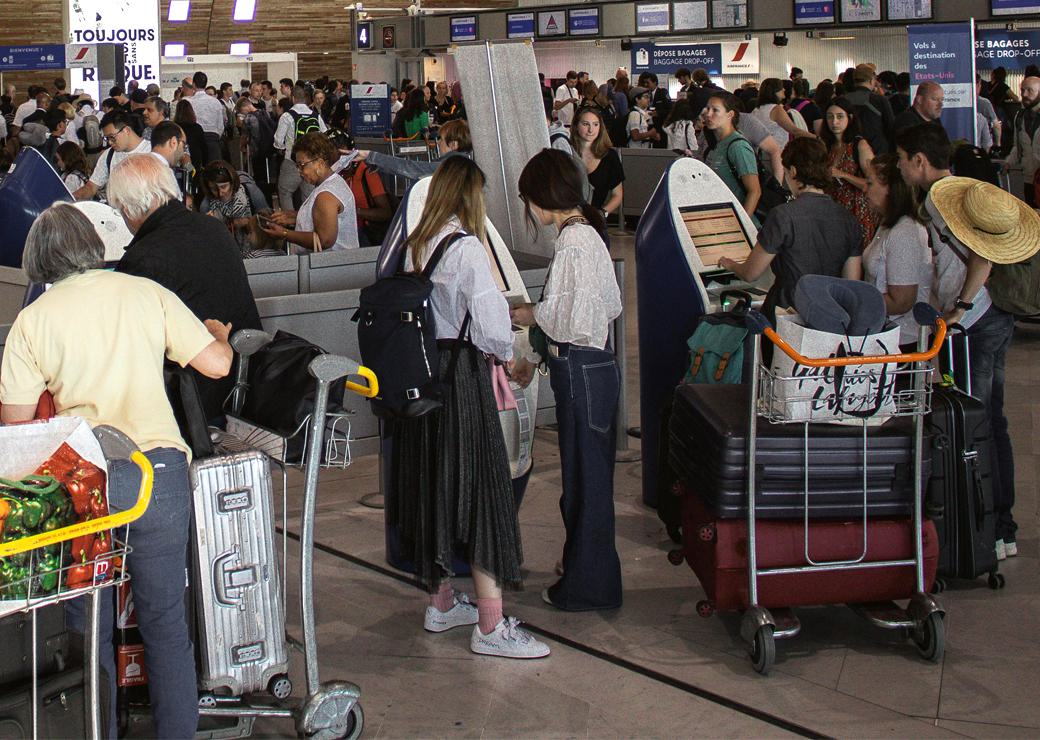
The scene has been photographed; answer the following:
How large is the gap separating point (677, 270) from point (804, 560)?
1.52 meters

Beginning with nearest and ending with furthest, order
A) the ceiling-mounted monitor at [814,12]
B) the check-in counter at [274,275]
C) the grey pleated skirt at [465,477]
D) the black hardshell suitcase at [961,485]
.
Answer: the grey pleated skirt at [465,477] < the black hardshell suitcase at [961,485] < the check-in counter at [274,275] < the ceiling-mounted monitor at [814,12]

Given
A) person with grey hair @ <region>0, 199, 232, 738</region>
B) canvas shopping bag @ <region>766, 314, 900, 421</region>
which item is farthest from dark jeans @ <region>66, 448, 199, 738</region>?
canvas shopping bag @ <region>766, 314, 900, 421</region>

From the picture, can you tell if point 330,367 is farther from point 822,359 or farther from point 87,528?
point 822,359

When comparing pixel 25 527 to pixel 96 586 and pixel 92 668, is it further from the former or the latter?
pixel 92 668

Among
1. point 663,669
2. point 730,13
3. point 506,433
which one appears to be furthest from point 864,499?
point 730,13

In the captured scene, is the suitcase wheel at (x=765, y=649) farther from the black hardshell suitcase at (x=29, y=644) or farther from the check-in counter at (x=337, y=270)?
the check-in counter at (x=337, y=270)

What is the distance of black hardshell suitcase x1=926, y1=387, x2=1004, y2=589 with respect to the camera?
13.7 feet

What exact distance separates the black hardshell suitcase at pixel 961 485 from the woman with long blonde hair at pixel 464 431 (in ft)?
4.52

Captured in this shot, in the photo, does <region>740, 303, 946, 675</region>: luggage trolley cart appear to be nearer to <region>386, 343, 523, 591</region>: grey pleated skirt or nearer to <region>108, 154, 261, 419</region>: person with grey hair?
<region>386, 343, 523, 591</region>: grey pleated skirt

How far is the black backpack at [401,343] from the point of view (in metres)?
3.56

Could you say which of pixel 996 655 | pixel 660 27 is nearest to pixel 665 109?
pixel 660 27

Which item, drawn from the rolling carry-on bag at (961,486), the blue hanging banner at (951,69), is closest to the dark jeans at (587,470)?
the rolling carry-on bag at (961,486)

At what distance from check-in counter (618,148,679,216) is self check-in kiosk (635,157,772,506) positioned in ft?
26.7

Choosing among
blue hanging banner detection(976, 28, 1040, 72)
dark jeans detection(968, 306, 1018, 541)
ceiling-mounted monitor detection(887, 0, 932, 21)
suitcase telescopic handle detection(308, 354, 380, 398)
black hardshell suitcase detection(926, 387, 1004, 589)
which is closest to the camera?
suitcase telescopic handle detection(308, 354, 380, 398)
